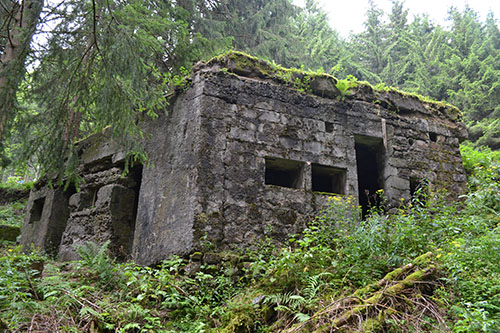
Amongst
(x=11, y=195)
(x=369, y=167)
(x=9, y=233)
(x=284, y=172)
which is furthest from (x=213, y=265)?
(x=11, y=195)

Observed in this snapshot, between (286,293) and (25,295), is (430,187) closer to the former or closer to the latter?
(286,293)

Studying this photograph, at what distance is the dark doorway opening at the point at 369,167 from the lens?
25.6ft

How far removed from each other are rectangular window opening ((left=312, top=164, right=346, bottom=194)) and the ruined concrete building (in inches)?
0.8

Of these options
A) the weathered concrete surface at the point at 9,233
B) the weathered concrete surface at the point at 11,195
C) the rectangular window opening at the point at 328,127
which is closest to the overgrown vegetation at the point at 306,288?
the rectangular window opening at the point at 328,127

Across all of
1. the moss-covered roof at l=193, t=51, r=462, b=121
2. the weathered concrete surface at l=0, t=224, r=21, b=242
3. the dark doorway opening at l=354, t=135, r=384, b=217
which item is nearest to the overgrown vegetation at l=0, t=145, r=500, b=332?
the dark doorway opening at l=354, t=135, r=384, b=217

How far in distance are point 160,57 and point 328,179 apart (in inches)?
253

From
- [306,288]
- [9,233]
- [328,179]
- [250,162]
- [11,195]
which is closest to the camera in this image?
[306,288]

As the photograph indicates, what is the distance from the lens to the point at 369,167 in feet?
28.5

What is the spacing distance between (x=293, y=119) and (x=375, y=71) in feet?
57.9

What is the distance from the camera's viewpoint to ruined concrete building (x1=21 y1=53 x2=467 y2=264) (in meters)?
6.36

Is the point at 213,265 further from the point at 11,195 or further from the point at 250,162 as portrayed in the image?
the point at 11,195

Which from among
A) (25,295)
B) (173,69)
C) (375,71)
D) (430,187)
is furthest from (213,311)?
(375,71)

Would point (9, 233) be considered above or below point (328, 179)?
below

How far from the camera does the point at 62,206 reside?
9086 mm
